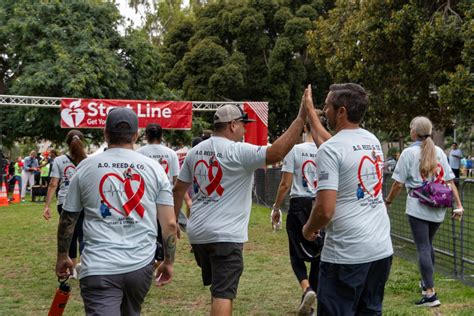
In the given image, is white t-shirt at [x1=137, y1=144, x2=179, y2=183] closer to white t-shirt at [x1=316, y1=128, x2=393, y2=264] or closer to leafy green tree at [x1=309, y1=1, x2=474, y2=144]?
white t-shirt at [x1=316, y1=128, x2=393, y2=264]

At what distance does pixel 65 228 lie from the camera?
13.3ft

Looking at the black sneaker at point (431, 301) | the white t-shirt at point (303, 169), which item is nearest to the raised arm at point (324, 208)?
the white t-shirt at point (303, 169)

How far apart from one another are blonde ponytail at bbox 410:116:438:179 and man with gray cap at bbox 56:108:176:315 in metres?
3.40

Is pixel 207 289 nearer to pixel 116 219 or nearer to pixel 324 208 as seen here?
pixel 116 219

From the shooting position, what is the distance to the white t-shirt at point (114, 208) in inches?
151

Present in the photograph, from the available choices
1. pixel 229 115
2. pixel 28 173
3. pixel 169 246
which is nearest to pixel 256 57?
pixel 28 173

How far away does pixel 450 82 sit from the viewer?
56.3ft

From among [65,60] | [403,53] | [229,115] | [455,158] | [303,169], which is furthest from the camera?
[65,60]

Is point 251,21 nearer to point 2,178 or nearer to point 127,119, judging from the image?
point 2,178

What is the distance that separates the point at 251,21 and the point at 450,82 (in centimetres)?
1686

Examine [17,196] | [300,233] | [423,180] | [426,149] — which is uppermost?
[426,149]

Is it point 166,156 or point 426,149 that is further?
point 166,156

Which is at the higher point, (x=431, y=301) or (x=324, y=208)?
(x=324, y=208)

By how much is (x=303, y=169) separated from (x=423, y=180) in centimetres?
129
